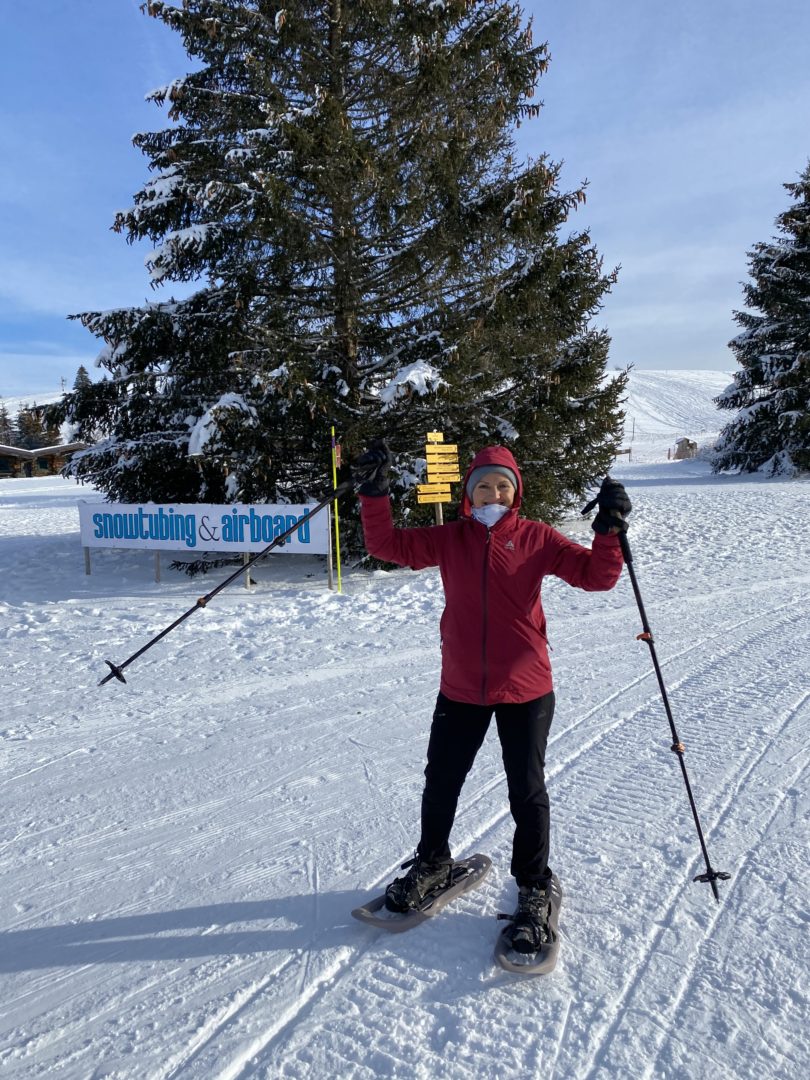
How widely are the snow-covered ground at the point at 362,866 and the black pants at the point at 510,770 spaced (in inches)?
11.5

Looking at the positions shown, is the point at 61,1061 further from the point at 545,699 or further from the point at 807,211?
the point at 807,211

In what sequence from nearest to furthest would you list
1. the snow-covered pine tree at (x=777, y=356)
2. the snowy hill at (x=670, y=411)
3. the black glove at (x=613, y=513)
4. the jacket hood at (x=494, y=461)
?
the black glove at (x=613, y=513) → the jacket hood at (x=494, y=461) → the snow-covered pine tree at (x=777, y=356) → the snowy hill at (x=670, y=411)

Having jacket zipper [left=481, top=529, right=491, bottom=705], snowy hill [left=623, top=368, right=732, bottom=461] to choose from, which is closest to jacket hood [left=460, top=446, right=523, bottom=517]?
jacket zipper [left=481, top=529, right=491, bottom=705]

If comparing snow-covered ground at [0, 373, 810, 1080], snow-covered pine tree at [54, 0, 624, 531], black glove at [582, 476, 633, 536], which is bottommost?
snow-covered ground at [0, 373, 810, 1080]

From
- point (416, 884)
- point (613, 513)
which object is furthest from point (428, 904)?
point (613, 513)

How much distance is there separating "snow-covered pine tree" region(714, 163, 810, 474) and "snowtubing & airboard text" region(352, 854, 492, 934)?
22.6 m

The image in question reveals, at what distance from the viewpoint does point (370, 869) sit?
3322mm

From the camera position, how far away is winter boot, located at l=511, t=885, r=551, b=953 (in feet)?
8.81

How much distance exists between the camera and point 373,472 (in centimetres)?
321

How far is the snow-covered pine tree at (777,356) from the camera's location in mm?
23347

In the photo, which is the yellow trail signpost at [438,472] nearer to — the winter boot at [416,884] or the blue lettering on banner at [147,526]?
the blue lettering on banner at [147,526]

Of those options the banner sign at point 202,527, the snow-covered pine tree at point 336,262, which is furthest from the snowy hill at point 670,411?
the banner sign at point 202,527

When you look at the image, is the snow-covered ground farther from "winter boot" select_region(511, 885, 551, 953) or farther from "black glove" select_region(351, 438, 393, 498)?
"black glove" select_region(351, 438, 393, 498)

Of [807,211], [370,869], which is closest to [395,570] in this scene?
[370,869]
